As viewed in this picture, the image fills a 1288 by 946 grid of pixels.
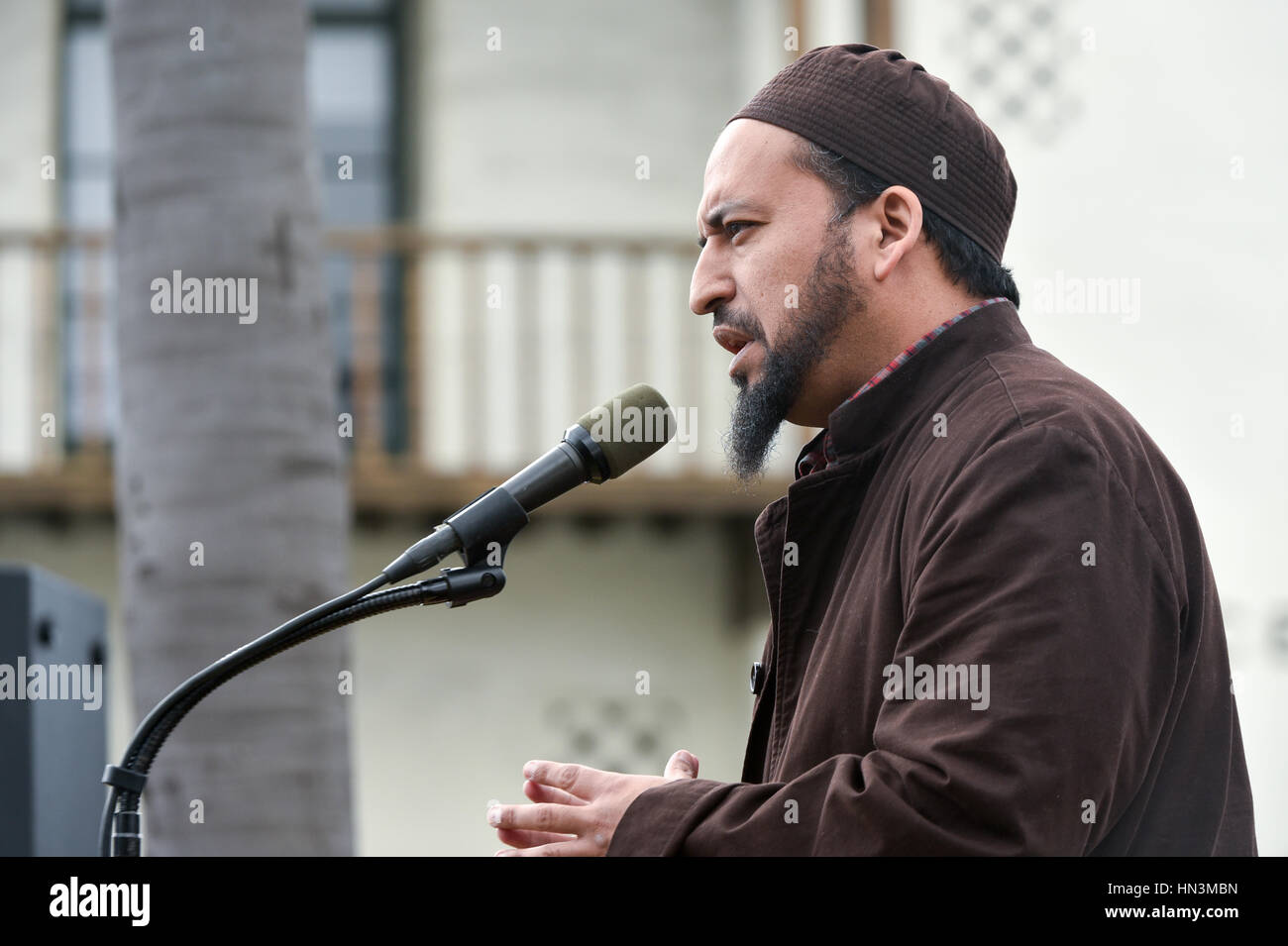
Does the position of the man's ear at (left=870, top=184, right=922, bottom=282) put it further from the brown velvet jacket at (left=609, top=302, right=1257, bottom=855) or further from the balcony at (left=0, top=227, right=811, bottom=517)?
the balcony at (left=0, top=227, right=811, bottom=517)

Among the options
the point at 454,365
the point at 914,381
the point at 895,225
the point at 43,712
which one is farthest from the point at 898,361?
the point at 454,365

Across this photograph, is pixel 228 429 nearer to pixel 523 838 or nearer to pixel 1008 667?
pixel 523 838

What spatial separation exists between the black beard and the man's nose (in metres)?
0.04

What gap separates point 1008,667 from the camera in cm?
137

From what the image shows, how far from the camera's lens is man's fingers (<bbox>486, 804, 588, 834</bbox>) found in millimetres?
1534

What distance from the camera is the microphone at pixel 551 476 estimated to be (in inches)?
66.5

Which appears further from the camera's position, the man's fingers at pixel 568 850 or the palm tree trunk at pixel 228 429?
the palm tree trunk at pixel 228 429

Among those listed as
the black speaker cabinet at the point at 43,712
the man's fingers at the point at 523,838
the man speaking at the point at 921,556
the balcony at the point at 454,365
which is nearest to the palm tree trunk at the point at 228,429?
the black speaker cabinet at the point at 43,712

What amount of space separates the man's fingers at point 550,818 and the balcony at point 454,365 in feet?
19.4

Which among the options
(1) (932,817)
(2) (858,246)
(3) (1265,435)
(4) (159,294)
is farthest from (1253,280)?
(1) (932,817)

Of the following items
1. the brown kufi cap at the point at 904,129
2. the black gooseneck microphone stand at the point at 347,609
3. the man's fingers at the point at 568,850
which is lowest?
the man's fingers at the point at 568,850

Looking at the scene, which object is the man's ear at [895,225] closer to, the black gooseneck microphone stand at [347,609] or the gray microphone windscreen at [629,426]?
A: the gray microphone windscreen at [629,426]

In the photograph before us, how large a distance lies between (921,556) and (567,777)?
386 mm
